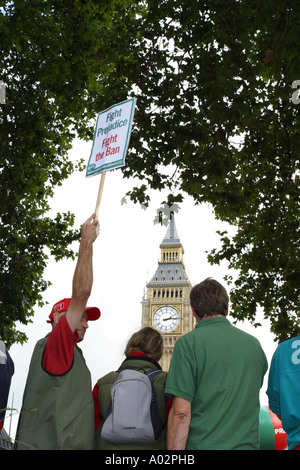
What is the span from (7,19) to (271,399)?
808 cm

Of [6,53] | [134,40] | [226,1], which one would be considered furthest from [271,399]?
[6,53]

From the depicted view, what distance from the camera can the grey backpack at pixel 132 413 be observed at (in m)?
3.07

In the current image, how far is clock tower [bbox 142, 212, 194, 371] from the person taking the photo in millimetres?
99688

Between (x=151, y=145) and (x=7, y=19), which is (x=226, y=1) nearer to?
(x=151, y=145)

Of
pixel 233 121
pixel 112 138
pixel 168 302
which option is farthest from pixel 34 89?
pixel 168 302

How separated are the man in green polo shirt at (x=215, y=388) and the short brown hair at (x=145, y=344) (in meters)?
0.31

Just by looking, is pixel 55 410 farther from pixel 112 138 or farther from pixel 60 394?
pixel 112 138

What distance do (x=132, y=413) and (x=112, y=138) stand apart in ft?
6.10

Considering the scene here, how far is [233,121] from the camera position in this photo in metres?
7.80

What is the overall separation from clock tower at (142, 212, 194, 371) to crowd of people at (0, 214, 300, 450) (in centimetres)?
9387

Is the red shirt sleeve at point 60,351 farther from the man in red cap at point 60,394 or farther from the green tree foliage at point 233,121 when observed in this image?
the green tree foliage at point 233,121

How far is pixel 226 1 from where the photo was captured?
301 inches

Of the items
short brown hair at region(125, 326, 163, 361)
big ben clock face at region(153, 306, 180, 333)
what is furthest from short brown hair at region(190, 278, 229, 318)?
big ben clock face at region(153, 306, 180, 333)
